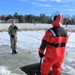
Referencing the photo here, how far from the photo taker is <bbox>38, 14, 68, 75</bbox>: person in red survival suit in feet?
18.3

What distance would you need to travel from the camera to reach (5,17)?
136875 mm

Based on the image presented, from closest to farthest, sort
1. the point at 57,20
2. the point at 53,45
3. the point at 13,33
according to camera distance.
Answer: the point at 53,45 < the point at 57,20 < the point at 13,33

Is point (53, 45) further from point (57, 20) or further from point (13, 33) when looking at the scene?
point (13, 33)

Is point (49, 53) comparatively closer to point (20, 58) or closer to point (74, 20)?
point (20, 58)

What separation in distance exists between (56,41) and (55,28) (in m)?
0.32

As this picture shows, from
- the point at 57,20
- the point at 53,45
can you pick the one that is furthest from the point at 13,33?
the point at 53,45

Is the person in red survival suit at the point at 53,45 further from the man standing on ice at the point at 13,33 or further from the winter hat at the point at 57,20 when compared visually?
the man standing on ice at the point at 13,33

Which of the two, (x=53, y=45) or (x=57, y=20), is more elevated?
(x=57, y=20)

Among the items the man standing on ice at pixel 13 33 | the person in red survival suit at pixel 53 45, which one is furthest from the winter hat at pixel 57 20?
the man standing on ice at pixel 13 33

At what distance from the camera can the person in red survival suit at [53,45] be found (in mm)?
5578

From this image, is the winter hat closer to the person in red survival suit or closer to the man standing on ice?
the person in red survival suit

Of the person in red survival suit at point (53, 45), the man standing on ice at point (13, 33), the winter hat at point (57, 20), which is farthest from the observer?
the man standing on ice at point (13, 33)

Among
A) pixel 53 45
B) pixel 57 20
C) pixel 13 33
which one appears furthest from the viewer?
pixel 13 33

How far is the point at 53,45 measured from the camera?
564cm
